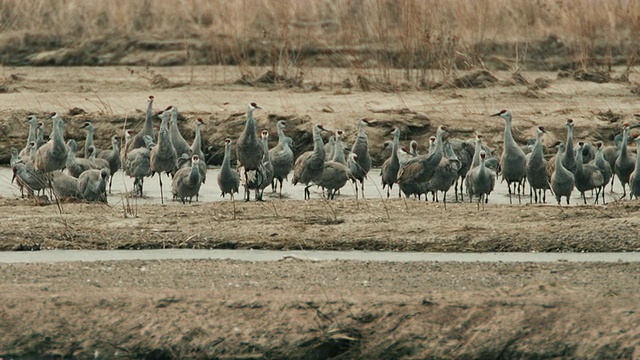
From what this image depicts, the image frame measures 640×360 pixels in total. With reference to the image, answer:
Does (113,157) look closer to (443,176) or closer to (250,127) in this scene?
(250,127)

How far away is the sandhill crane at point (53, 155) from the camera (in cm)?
1528

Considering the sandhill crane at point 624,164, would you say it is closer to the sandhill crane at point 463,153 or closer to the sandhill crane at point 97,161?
the sandhill crane at point 463,153

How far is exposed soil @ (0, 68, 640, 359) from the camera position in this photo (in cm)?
731

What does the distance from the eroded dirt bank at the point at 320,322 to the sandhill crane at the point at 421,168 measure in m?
6.92

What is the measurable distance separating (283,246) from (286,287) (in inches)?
90.1

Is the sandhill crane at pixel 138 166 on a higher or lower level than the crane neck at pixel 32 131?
lower

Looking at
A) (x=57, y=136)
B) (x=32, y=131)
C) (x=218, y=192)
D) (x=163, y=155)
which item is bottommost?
(x=218, y=192)

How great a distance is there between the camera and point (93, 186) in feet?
46.3

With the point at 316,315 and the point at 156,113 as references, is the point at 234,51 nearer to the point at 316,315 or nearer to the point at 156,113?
the point at 156,113

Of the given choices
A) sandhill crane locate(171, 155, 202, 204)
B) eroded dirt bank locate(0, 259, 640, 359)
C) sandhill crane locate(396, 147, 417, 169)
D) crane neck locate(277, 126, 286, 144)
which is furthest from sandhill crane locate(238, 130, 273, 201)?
eroded dirt bank locate(0, 259, 640, 359)

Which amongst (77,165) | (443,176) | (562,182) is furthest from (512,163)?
(77,165)

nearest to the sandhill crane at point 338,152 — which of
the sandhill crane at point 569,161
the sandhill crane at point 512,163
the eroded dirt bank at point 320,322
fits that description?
the sandhill crane at point 512,163

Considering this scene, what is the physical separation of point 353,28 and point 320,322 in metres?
18.9

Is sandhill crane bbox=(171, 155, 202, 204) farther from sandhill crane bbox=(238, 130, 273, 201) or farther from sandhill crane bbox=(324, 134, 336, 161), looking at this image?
sandhill crane bbox=(324, 134, 336, 161)
